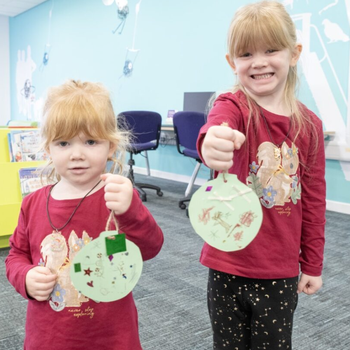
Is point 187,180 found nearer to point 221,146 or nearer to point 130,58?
point 130,58

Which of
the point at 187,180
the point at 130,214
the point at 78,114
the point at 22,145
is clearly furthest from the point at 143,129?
the point at 130,214

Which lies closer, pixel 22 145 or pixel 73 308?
pixel 73 308

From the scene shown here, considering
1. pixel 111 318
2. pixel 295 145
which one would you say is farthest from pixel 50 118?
pixel 295 145

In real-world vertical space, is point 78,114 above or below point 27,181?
above

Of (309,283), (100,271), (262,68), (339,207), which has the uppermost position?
(262,68)

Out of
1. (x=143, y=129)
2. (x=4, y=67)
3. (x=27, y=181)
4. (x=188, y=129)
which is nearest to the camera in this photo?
(x=27, y=181)

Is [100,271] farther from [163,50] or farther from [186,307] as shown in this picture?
[163,50]

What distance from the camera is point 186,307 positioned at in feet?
5.91

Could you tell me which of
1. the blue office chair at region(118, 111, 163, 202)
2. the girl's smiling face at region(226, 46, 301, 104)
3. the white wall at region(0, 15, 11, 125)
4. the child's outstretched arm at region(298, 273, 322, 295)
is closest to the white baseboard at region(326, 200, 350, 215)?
the blue office chair at region(118, 111, 163, 202)

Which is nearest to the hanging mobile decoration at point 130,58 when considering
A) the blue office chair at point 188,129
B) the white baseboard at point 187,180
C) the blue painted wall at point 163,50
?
the blue painted wall at point 163,50

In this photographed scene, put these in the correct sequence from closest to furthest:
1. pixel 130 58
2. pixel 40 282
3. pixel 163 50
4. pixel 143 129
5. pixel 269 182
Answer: pixel 40 282, pixel 269 182, pixel 143 129, pixel 163 50, pixel 130 58

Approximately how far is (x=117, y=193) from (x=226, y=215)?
Answer: 16 centimetres

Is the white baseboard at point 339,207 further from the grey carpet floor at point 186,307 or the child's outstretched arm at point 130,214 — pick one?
the child's outstretched arm at point 130,214

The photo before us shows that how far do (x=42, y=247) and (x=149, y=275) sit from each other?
1.45m
